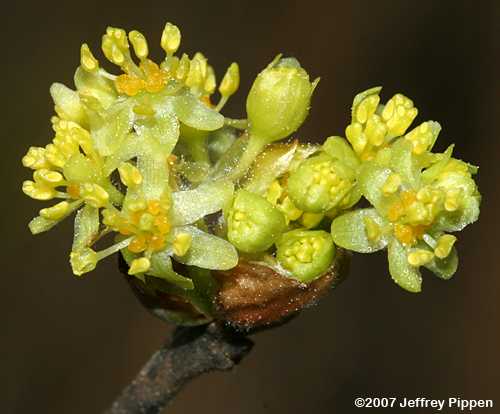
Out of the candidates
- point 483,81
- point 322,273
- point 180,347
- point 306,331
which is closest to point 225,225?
point 322,273

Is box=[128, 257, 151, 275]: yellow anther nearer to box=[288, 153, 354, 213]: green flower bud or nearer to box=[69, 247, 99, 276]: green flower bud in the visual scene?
box=[69, 247, 99, 276]: green flower bud

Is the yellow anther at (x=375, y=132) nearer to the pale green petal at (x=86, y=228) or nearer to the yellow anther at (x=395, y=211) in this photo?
the yellow anther at (x=395, y=211)

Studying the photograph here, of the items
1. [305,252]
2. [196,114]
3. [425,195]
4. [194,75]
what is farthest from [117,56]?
[425,195]

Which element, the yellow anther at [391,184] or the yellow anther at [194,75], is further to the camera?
the yellow anther at [194,75]

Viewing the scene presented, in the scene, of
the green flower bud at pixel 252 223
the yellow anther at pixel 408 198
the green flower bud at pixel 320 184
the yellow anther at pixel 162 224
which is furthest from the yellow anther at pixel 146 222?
the yellow anther at pixel 408 198

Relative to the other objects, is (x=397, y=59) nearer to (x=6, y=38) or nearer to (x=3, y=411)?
(x=6, y=38)

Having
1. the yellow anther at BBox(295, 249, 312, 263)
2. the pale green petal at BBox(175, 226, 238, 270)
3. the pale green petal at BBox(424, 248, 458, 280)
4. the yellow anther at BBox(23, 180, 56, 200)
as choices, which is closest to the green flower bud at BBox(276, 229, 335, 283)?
the yellow anther at BBox(295, 249, 312, 263)
